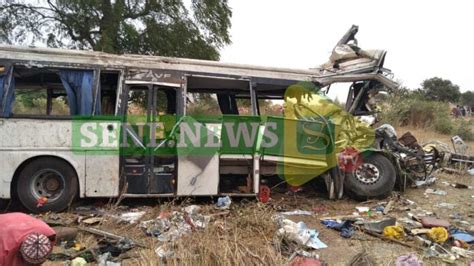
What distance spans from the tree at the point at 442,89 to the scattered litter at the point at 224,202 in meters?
45.4

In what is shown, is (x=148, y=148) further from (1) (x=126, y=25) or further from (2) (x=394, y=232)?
(1) (x=126, y=25)

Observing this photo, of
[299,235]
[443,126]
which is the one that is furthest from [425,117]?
[299,235]

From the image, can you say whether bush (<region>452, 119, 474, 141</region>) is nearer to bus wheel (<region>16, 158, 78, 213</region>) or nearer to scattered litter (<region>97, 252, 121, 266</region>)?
bus wheel (<region>16, 158, 78, 213</region>)

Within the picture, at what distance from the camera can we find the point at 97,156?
6.39 metres

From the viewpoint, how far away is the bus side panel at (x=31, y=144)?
6.05 metres

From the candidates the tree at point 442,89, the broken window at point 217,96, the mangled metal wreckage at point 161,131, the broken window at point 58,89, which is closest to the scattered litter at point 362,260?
the mangled metal wreckage at point 161,131

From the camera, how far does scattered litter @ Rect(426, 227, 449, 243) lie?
17.7 feet

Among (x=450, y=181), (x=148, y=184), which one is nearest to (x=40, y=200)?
(x=148, y=184)

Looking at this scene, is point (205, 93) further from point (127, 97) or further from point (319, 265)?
point (319, 265)

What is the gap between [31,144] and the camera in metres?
6.15

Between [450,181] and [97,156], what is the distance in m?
8.06

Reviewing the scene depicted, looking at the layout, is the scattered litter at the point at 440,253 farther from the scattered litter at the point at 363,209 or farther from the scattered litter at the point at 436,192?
the scattered litter at the point at 436,192

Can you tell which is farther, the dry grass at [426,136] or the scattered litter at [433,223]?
the dry grass at [426,136]

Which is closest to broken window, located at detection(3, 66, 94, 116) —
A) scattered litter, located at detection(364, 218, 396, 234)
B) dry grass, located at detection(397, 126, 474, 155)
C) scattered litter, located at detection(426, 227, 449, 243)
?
scattered litter, located at detection(364, 218, 396, 234)
